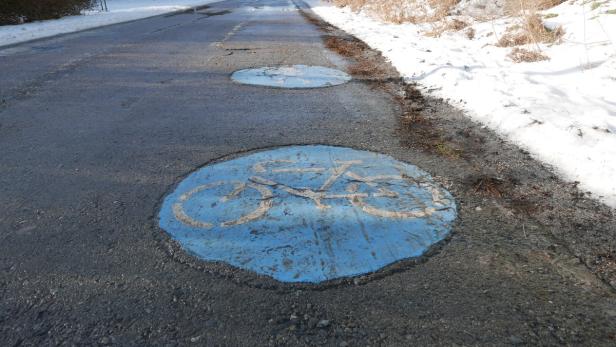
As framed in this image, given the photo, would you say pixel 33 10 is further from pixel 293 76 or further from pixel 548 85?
pixel 548 85

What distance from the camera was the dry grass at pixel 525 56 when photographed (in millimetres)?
6233

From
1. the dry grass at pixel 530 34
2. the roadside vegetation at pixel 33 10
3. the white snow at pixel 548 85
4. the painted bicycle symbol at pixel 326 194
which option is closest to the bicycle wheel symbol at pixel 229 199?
the painted bicycle symbol at pixel 326 194

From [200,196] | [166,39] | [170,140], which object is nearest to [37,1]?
[166,39]

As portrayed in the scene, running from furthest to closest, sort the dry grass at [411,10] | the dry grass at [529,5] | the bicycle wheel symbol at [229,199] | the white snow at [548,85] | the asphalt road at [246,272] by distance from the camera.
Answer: the dry grass at [411,10], the dry grass at [529,5], the white snow at [548,85], the bicycle wheel symbol at [229,199], the asphalt road at [246,272]

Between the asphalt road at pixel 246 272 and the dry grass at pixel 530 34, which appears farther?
the dry grass at pixel 530 34

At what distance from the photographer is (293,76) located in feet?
20.0

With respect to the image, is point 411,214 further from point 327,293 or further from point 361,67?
point 361,67

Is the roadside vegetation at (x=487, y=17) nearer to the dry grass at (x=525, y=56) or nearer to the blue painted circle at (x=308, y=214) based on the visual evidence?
the dry grass at (x=525, y=56)

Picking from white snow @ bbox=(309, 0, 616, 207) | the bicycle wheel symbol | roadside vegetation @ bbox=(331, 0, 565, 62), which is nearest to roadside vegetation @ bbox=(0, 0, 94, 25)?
roadside vegetation @ bbox=(331, 0, 565, 62)

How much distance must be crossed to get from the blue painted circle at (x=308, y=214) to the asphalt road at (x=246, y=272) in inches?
3.9

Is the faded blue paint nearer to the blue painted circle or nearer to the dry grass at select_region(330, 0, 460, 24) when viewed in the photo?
the blue painted circle

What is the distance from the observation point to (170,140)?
361 centimetres

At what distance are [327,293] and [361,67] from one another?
571 centimetres

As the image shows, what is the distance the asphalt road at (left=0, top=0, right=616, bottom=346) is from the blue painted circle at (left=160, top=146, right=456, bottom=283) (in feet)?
0.32
